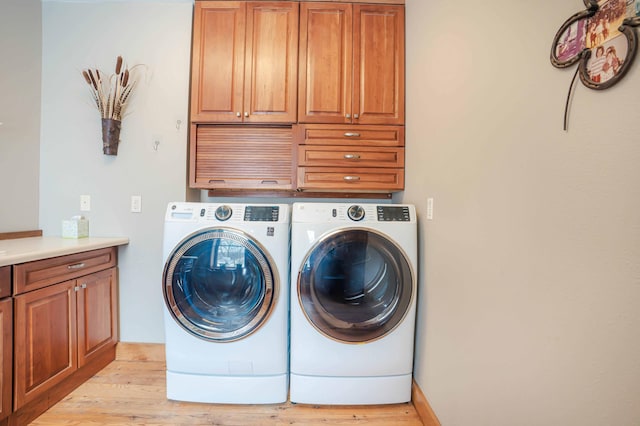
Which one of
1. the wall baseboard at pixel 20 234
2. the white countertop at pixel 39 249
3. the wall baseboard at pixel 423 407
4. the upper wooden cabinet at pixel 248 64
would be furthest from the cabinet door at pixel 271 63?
the wall baseboard at pixel 423 407

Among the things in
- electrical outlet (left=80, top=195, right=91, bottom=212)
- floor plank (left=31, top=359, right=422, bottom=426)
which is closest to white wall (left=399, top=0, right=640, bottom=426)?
floor plank (left=31, top=359, right=422, bottom=426)

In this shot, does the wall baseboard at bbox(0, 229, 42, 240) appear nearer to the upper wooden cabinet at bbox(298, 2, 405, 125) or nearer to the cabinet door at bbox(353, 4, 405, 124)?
the upper wooden cabinet at bbox(298, 2, 405, 125)

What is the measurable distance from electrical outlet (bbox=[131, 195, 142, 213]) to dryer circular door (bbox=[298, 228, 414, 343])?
1322 millimetres

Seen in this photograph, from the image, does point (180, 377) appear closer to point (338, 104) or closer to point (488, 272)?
point (488, 272)

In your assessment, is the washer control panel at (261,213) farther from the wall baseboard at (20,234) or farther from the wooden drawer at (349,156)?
the wall baseboard at (20,234)

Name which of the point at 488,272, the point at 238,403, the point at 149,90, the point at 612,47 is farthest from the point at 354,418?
the point at 149,90

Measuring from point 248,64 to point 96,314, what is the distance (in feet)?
6.23

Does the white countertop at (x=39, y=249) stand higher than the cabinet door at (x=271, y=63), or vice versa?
the cabinet door at (x=271, y=63)

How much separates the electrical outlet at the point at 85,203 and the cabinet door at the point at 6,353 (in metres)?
0.87

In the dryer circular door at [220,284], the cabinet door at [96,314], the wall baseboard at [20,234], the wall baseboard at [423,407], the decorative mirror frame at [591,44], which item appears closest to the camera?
the decorative mirror frame at [591,44]

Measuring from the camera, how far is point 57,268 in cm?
145

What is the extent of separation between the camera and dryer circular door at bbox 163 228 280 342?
4.87ft

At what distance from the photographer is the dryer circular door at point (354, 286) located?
1.48 metres

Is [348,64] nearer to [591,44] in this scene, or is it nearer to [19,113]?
[591,44]
